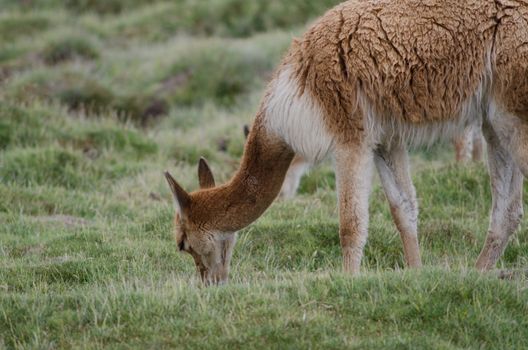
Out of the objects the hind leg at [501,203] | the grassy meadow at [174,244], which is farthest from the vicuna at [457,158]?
the hind leg at [501,203]

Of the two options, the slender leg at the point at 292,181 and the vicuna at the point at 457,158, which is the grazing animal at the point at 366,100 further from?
the slender leg at the point at 292,181

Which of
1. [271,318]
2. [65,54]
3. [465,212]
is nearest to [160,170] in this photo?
[465,212]

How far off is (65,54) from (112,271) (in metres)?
11.9

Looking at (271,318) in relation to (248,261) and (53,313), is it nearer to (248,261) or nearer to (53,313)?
(53,313)

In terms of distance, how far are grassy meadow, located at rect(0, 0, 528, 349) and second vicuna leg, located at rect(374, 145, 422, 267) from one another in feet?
0.95

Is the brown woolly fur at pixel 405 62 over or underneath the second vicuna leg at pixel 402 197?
over

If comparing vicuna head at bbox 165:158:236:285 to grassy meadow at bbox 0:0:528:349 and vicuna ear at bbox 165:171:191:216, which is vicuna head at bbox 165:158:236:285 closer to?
vicuna ear at bbox 165:171:191:216

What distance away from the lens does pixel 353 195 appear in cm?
652

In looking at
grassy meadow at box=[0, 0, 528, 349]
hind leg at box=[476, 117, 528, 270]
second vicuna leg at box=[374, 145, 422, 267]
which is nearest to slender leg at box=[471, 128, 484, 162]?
grassy meadow at box=[0, 0, 528, 349]

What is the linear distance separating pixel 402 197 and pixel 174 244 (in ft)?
6.16

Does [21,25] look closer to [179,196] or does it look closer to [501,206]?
[179,196]

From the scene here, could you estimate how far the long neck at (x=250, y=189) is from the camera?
6.81 meters

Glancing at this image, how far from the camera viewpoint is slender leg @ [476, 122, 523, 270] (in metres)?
7.04

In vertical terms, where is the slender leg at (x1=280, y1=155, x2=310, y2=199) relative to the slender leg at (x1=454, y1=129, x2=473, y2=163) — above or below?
below
